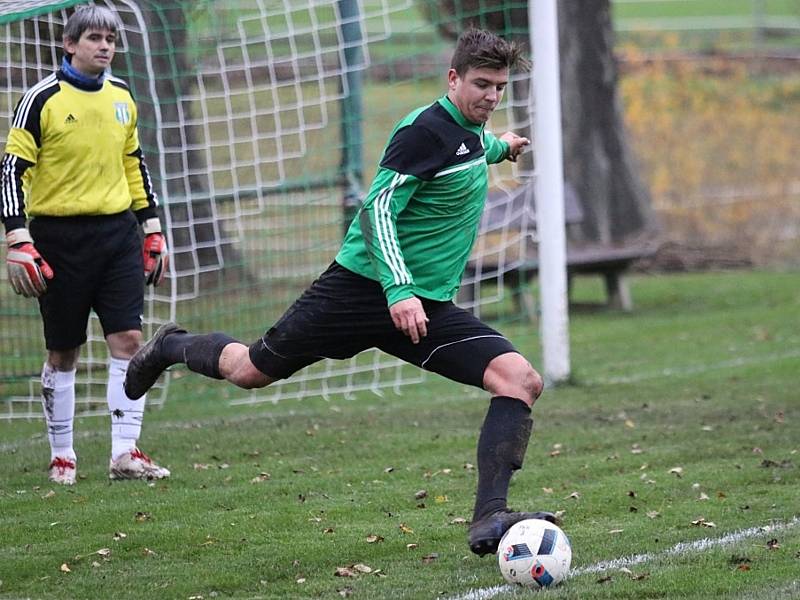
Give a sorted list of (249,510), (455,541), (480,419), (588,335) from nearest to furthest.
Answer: (455,541)
(249,510)
(480,419)
(588,335)

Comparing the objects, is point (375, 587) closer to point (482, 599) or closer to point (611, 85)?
point (482, 599)

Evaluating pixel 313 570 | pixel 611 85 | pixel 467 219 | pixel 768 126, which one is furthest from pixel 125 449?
pixel 768 126

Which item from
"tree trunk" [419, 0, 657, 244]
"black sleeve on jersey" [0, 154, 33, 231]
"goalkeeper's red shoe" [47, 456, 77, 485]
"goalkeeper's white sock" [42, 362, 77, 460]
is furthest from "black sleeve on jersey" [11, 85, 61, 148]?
"tree trunk" [419, 0, 657, 244]

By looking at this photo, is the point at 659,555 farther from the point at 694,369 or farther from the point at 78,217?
the point at 694,369

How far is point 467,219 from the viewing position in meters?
5.56

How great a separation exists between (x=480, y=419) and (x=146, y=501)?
2908 millimetres

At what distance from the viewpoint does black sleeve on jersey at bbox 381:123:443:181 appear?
17.4 feet

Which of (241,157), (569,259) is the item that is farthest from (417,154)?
(569,259)

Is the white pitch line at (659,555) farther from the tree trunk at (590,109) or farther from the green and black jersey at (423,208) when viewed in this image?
the tree trunk at (590,109)

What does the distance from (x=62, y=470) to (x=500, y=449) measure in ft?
9.30

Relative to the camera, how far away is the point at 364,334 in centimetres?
560

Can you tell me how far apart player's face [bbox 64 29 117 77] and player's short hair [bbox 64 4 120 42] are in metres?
0.02

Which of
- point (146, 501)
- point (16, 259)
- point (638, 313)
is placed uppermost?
point (16, 259)

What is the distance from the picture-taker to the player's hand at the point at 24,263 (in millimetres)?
6461
